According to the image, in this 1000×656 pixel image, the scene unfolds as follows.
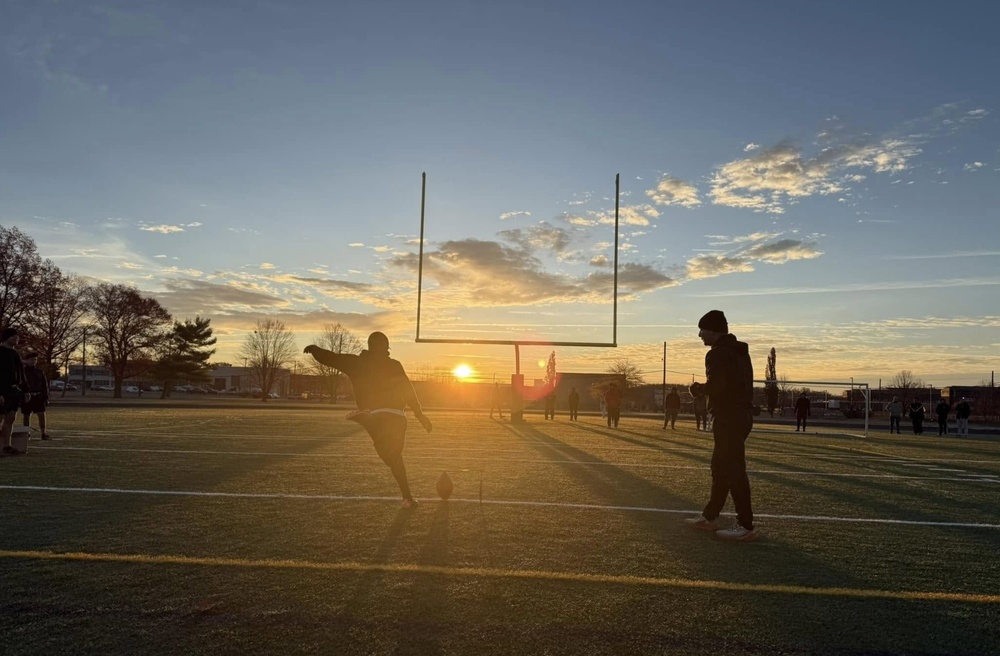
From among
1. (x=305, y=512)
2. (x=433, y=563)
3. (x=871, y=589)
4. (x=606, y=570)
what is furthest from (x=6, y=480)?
(x=871, y=589)

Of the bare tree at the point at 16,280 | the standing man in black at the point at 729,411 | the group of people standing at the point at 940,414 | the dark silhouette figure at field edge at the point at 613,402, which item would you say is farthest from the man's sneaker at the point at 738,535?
the bare tree at the point at 16,280

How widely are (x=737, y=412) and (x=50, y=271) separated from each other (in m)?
53.7

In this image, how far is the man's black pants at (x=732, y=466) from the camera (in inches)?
234

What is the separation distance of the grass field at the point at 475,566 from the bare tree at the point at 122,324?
62.0 m

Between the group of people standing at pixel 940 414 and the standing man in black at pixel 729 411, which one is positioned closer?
the standing man in black at pixel 729 411

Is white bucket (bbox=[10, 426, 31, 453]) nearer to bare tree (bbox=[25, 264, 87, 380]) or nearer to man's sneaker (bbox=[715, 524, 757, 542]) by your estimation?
man's sneaker (bbox=[715, 524, 757, 542])

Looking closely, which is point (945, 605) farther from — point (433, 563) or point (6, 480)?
point (6, 480)

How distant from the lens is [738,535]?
5.82 metres

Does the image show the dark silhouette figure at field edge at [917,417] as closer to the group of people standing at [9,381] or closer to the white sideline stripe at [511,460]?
the white sideline stripe at [511,460]

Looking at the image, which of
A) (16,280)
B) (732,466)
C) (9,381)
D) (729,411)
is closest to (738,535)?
(732,466)

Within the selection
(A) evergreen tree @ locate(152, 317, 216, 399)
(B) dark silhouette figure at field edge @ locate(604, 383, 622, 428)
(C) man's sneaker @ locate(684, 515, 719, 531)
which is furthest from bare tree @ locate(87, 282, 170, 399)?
(C) man's sneaker @ locate(684, 515, 719, 531)

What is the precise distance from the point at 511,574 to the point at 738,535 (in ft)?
7.48

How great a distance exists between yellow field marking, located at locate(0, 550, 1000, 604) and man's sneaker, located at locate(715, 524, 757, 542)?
1330 millimetres

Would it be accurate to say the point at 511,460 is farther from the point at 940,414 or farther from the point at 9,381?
the point at 940,414
